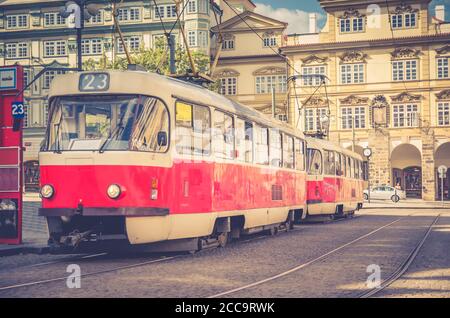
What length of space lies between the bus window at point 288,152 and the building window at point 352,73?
4289 cm

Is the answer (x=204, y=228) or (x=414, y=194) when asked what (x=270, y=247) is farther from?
(x=414, y=194)

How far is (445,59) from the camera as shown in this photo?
199ft

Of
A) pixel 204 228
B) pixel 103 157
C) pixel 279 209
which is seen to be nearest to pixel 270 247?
pixel 204 228

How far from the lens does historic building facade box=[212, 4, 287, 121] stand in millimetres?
67188

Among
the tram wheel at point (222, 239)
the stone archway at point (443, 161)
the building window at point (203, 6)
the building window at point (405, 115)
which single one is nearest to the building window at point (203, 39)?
the building window at point (203, 6)

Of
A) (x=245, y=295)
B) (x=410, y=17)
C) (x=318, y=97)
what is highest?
(x=410, y=17)

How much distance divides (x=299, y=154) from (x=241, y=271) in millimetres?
12012

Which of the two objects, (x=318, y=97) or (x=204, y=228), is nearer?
(x=204, y=228)

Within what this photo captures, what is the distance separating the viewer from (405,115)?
6191cm

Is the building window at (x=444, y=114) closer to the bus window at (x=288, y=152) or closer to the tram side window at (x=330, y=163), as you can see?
the tram side window at (x=330, y=163)

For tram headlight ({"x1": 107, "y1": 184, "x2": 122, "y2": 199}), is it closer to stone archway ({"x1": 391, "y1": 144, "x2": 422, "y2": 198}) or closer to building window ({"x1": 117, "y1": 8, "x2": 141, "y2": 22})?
stone archway ({"x1": 391, "y1": 144, "x2": 422, "y2": 198})

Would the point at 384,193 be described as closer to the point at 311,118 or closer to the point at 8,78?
the point at 311,118

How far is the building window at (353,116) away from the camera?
207 ft
